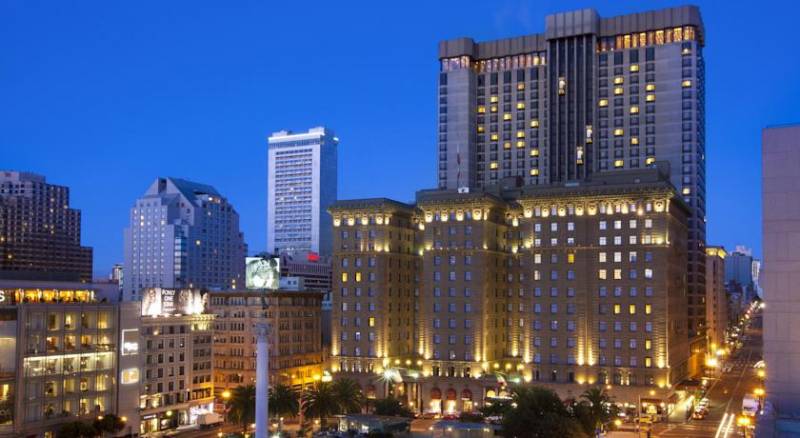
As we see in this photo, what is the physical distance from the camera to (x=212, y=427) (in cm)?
14875

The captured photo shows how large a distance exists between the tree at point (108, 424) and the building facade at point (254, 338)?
171ft

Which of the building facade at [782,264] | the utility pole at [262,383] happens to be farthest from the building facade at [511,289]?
the building facade at [782,264]

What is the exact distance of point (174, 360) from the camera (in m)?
152

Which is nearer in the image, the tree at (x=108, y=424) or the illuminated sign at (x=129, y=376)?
the tree at (x=108, y=424)

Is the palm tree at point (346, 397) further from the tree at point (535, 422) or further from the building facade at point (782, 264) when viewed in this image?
the building facade at point (782, 264)

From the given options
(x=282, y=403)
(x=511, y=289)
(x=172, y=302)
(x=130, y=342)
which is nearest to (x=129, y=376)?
(x=130, y=342)

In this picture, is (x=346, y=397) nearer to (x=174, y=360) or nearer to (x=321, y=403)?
(x=321, y=403)

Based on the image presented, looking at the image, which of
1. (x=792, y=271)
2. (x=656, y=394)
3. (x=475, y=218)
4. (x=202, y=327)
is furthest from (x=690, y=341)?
(x=792, y=271)

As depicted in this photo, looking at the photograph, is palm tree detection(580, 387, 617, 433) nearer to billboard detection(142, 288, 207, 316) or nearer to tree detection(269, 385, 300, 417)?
tree detection(269, 385, 300, 417)

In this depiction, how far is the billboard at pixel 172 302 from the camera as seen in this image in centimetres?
15061

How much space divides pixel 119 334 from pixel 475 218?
239 feet

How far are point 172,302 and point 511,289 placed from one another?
68701 mm

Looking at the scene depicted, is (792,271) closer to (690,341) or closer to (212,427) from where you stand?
(212,427)

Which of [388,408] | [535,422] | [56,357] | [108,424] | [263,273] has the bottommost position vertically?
[388,408]
